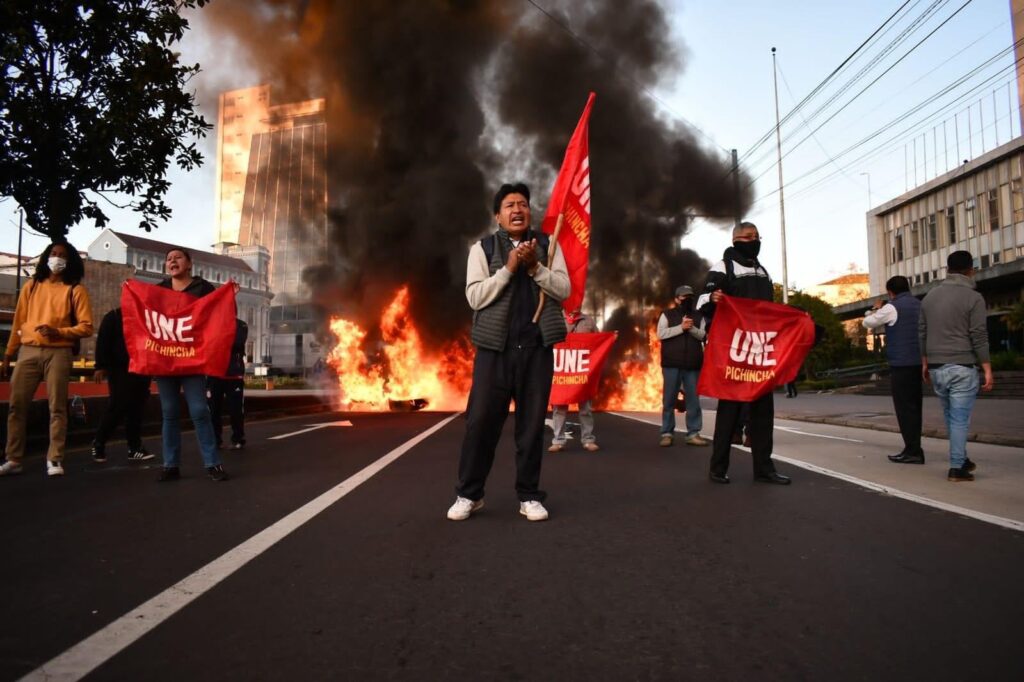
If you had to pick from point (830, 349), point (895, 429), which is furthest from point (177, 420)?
point (830, 349)

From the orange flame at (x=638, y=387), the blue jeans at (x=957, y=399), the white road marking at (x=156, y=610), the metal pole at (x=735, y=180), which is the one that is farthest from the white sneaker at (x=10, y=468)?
the metal pole at (x=735, y=180)

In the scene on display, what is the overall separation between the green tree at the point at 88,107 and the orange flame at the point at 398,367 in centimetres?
1227

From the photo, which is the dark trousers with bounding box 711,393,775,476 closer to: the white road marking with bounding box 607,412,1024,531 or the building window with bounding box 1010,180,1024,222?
the white road marking with bounding box 607,412,1024,531

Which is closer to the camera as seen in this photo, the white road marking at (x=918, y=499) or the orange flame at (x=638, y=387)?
the white road marking at (x=918, y=499)

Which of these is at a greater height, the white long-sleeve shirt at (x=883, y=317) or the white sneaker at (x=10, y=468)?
the white long-sleeve shirt at (x=883, y=317)

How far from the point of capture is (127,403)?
25.2 feet

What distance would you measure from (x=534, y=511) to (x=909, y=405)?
4.84 metres

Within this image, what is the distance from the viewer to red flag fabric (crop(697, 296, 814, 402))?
5898 mm

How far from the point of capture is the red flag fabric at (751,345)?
590 cm

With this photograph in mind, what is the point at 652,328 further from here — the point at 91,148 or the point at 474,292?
the point at 474,292

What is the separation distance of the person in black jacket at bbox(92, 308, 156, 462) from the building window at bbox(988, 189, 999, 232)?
45.4 meters

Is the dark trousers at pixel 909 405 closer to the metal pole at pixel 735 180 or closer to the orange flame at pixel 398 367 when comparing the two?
the orange flame at pixel 398 367

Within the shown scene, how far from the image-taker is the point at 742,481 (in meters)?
5.67

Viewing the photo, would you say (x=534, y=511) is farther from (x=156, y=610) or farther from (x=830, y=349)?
(x=830, y=349)
